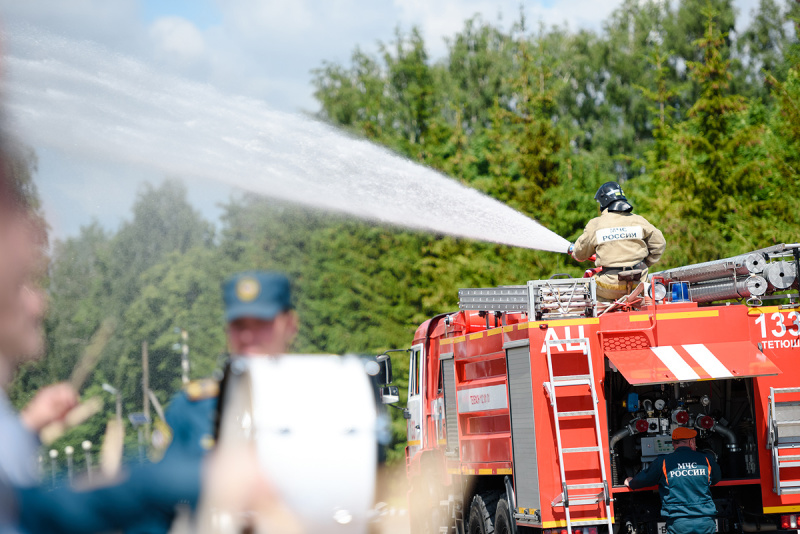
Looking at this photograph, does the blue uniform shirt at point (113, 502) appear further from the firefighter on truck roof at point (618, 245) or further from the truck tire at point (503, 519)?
the firefighter on truck roof at point (618, 245)

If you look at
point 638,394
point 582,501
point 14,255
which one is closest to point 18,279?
point 14,255

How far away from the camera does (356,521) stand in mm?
2230

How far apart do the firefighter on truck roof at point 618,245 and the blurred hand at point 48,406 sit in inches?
362

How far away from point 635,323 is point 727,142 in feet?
62.8

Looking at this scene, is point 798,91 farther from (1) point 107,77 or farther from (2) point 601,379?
(1) point 107,77

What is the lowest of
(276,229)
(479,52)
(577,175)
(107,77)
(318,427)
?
(318,427)

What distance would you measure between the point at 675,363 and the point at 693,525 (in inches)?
57.3

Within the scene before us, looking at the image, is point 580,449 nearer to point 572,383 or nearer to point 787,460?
point 572,383

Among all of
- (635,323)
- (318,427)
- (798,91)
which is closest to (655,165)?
(798,91)

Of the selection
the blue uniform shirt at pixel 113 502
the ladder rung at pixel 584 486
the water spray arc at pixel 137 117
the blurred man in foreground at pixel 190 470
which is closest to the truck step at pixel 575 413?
the ladder rung at pixel 584 486

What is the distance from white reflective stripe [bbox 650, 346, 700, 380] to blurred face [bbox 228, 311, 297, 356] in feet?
24.6

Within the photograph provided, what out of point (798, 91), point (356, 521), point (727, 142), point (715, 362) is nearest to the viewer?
point (356, 521)

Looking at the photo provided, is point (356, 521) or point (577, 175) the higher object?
point (577, 175)

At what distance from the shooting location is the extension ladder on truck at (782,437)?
960 cm
